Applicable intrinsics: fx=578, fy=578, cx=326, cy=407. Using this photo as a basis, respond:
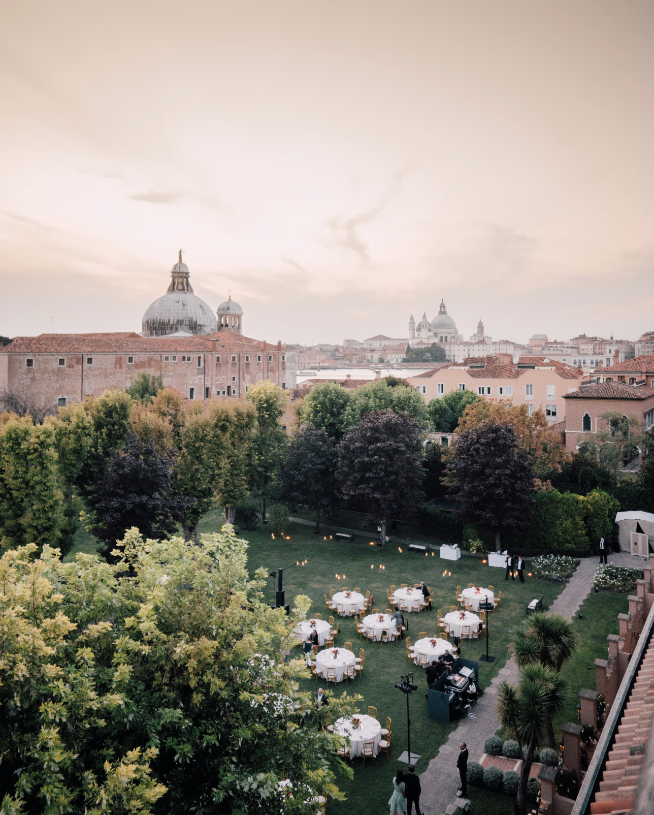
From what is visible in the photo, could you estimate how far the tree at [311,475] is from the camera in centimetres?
3553

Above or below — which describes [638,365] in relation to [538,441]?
above

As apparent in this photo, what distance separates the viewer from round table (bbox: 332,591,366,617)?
24156 millimetres

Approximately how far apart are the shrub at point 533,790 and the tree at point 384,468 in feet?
62.3

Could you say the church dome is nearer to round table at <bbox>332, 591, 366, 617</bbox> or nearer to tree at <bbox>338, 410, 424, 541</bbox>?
tree at <bbox>338, 410, 424, 541</bbox>

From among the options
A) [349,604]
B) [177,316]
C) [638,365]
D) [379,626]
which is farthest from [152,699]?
[177,316]

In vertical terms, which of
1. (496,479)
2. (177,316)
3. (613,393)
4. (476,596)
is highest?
(177,316)

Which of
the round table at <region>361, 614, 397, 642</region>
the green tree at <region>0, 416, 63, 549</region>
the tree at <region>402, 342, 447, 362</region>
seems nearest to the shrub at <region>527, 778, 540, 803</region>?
the round table at <region>361, 614, 397, 642</region>

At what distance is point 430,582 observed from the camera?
1101 inches

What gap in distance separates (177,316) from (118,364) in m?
31.0

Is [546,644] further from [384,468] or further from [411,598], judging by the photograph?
[384,468]

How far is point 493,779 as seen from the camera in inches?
538

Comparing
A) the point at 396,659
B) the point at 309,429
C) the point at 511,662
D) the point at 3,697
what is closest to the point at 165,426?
the point at 309,429

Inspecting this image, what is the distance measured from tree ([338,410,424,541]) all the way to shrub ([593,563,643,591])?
10.0 m

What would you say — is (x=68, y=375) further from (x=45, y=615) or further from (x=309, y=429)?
(x=45, y=615)
